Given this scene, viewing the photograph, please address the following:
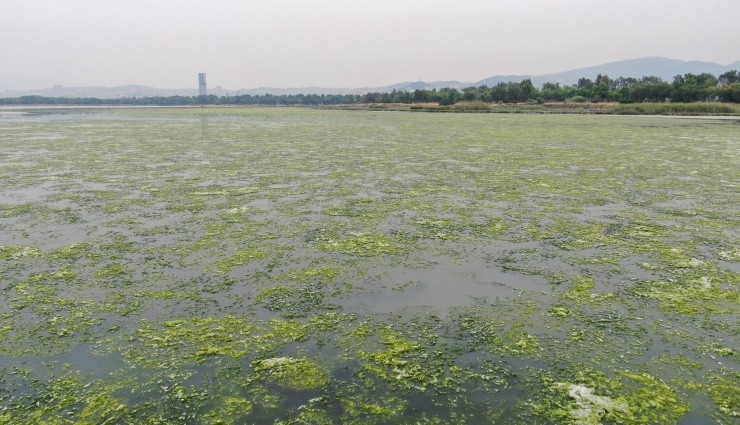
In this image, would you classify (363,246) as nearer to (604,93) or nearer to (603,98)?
(604,93)

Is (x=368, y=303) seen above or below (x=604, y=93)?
below

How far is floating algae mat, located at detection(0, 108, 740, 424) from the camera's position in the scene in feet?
14.2

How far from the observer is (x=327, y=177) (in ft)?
50.0

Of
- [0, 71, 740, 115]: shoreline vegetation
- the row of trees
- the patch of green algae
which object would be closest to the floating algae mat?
the patch of green algae

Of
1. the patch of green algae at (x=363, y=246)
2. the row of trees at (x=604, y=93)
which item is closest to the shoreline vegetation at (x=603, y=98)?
the row of trees at (x=604, y=93)

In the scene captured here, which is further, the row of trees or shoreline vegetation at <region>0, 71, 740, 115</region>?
the row of trees

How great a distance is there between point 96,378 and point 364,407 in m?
2.75

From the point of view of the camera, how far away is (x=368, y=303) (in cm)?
634

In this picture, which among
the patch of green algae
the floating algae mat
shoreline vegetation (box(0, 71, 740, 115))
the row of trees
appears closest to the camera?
the floating algae mat

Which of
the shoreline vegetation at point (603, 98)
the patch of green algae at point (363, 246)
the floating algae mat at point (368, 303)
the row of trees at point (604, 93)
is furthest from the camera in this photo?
the row of trees at point (604, 93)

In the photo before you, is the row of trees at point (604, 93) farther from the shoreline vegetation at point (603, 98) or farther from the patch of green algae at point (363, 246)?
the patch of green algae at point (363, 246)

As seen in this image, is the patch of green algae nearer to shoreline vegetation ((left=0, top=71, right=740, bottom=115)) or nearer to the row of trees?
shoreline vegetation ((left=0, top=71, right=740, bottom=115))

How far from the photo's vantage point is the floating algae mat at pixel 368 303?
14.2ft

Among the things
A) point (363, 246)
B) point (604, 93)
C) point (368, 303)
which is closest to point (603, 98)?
point (604, 93)
